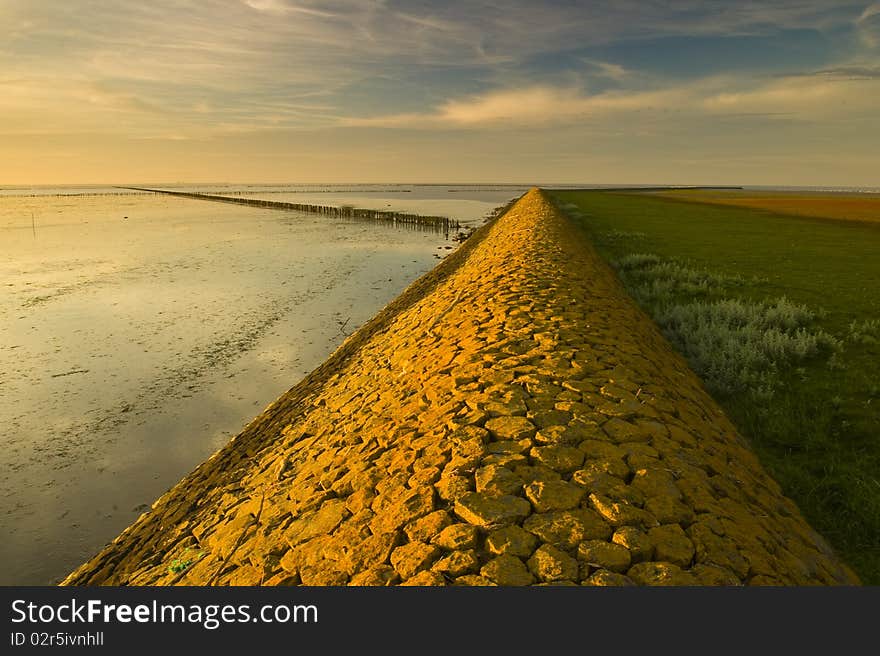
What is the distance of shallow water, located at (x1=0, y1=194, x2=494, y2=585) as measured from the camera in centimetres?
650

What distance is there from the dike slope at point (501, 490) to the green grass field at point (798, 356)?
0.57m

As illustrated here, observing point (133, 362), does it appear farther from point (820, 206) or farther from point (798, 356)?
point (820, 206)

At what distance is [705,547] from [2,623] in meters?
3.97

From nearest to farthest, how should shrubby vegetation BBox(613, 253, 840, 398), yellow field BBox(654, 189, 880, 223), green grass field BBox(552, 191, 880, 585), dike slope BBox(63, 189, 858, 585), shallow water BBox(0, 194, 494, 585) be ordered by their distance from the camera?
dike slope BBox(63, 189, 858, 585)
green grass field BBox(552, 191, 880, 585)
shallow water BBox(0, 194, 494, 585)
shrubby vegetation BBox(613, 253, 840, 398)
yellow field BBox(654, 189, 880, 223)

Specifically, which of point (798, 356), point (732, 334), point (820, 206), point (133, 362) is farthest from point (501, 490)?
point (820, 206)

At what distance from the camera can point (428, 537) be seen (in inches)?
116

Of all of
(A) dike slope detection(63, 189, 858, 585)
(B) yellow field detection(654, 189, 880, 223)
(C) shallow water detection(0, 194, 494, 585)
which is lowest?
(C) shallow water detection(0, 194, 494, 585)

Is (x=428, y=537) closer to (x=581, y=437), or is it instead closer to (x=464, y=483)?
(x=464, y=483)

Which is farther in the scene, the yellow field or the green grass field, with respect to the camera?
the yellow field

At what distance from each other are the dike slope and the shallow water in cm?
116

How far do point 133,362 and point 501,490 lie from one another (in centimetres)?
1128

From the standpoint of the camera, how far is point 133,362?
1137cm

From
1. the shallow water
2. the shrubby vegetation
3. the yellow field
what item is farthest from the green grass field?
the yellow field

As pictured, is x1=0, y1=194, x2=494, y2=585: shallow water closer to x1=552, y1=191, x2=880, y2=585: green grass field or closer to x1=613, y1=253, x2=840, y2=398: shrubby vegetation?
x1=552, y1=191, x2=880, y2=585: green grass field
